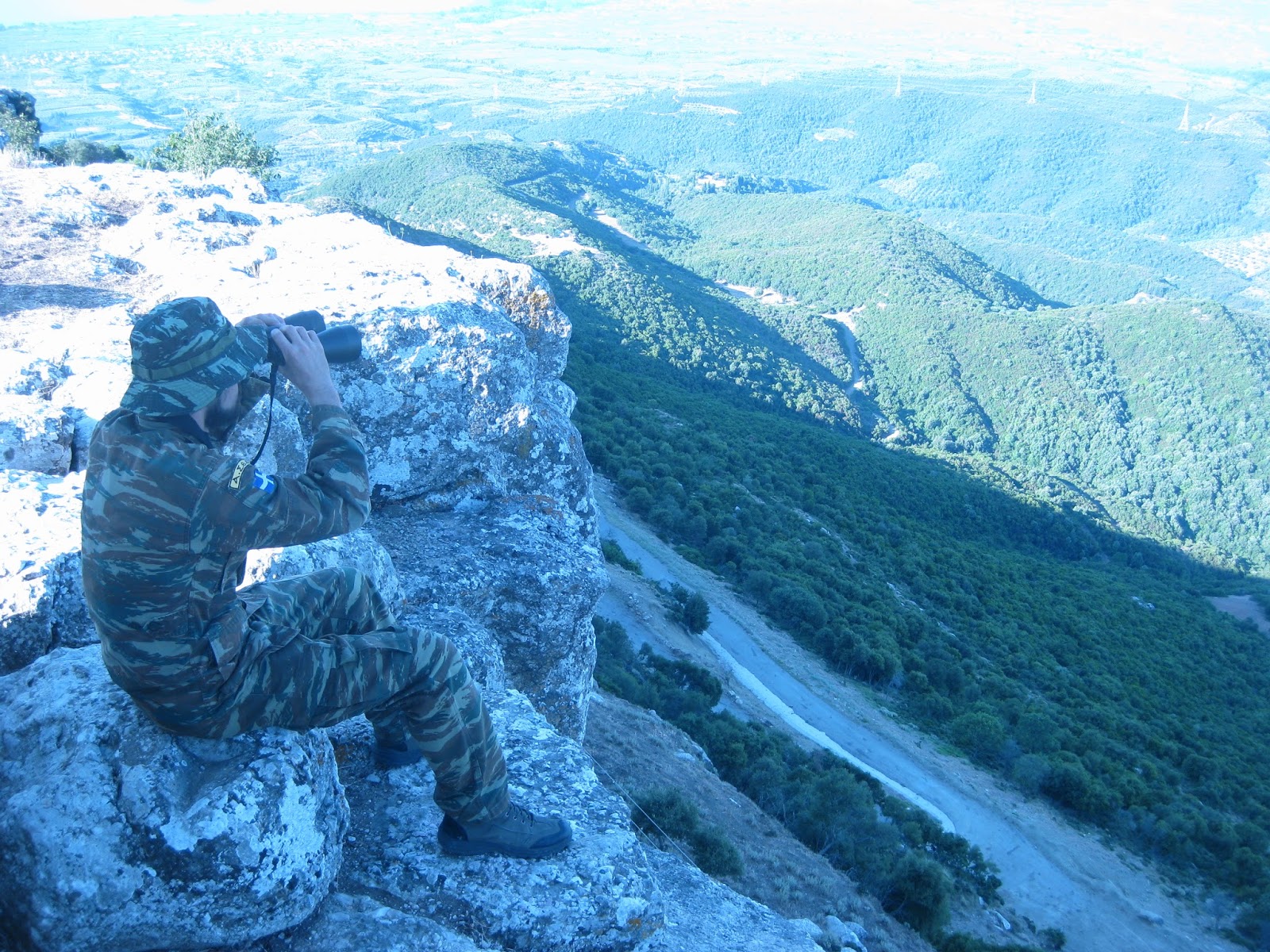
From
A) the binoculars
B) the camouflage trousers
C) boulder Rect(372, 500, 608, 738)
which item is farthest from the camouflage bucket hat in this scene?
boulder Rect(372, 500, 608, 738)

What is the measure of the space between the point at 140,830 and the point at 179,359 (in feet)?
6.07

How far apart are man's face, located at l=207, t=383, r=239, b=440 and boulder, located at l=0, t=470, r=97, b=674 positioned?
175cm

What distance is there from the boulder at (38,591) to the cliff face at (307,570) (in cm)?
1

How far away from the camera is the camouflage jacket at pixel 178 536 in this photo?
3051 mm

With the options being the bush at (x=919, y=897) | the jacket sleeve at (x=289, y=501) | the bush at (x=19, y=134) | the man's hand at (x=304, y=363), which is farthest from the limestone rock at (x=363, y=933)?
the bush at (x=19, y=134)

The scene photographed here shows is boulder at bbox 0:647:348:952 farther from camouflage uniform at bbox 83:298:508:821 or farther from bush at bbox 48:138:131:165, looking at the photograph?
bush at bbox 48:138:131:165

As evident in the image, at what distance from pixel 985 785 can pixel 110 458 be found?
66.9 feet

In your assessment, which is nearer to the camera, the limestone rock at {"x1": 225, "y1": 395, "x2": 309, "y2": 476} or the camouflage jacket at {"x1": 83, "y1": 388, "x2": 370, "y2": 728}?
the camouflage jacket at {"x1": 83, "y1": 388, "x2": 370, "y2": 728}

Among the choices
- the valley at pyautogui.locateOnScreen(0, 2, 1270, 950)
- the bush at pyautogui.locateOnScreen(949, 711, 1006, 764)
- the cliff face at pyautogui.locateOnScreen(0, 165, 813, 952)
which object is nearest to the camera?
the cliff face at pyautogui.locateOnScreen(0, 165, 813, 952)

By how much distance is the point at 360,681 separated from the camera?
377 centimetres

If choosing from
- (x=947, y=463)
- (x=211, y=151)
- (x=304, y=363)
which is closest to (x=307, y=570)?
(x=304, y=363)

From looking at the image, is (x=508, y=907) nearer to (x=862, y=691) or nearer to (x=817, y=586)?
(x=862, y=691)

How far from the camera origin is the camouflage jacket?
10.0ft

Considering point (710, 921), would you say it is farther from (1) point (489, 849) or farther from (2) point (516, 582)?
(2) point (516, 582)
